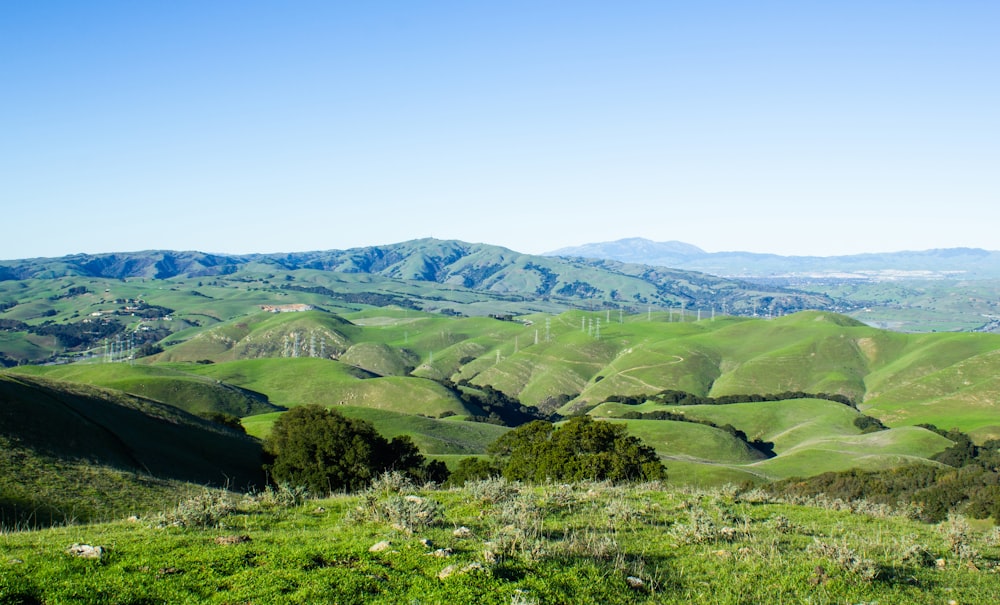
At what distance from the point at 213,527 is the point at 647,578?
10.3 m

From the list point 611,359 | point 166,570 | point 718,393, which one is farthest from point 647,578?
point 611,359

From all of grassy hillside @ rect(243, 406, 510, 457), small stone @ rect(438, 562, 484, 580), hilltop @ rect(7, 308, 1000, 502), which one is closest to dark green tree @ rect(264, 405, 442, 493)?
hilltop @ rect(7, 308, 1000, 502)

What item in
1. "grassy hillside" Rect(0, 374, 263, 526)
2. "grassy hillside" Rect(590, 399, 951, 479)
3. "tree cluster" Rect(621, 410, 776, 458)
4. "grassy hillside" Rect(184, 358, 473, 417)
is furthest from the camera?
"grassy hillside" Rect(184, 358, 473, 417)

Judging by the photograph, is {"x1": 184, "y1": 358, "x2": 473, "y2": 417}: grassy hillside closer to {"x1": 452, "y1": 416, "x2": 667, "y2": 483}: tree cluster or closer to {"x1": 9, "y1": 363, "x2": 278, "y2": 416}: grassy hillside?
{"x1": 9, "y1": 363, "x2": 278, "y2": 416}: grassy hillside

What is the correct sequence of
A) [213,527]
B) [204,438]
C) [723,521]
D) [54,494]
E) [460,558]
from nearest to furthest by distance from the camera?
[460,558], [213,527], [723,521], [54,494], [204,438]

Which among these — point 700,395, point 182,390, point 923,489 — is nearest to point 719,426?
point 700,395

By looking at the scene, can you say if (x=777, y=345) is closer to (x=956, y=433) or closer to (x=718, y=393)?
(x=718, y=393)

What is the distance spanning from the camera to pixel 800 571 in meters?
13.7

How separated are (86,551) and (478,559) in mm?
7231

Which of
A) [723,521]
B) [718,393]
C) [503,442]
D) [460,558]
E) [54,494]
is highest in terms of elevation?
[460,558]

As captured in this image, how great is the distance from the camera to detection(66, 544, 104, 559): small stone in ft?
41.3

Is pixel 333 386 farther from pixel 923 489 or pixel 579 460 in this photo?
pixel 923 489

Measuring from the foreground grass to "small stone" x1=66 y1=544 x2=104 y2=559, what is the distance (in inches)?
6.3

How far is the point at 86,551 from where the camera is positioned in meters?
12.7
